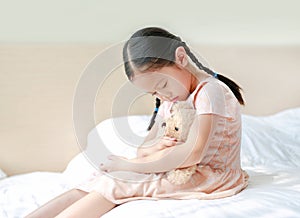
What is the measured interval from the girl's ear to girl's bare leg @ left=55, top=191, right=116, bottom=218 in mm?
393

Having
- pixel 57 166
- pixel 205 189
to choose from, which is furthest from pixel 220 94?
pixel 57 166

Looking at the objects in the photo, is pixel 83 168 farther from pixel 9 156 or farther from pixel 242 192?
pixel 242 192

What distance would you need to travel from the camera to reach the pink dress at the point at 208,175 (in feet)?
3.71

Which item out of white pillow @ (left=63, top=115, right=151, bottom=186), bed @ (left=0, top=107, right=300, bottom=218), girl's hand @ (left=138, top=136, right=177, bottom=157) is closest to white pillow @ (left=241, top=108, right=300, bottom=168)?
bed @ (left=0, top=107, right=300, bottom=218)

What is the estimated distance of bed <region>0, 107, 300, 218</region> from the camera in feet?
3.27

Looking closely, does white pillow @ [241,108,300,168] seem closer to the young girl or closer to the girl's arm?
the young girl

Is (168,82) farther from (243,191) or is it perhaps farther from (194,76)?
(243,191)

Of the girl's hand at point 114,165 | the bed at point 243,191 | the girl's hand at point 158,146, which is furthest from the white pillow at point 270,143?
the girl's hand at point 114,165

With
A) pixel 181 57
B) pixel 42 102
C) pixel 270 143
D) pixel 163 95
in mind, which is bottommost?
pixel 270 143

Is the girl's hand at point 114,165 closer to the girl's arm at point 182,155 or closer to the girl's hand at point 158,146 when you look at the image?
the girl's arm at point 182,155

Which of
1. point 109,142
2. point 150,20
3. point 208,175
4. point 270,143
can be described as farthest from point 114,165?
point 150,20

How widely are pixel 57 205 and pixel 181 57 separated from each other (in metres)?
0.49

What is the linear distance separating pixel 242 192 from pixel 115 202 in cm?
31

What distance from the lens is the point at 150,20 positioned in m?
2.19
